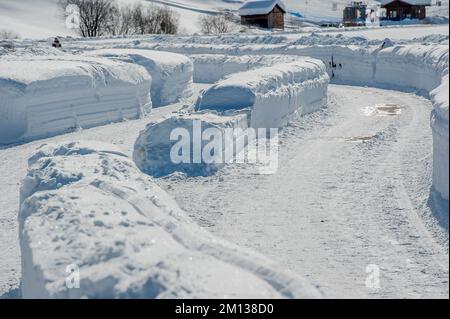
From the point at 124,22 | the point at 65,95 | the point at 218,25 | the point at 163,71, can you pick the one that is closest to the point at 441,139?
the point at 65,95

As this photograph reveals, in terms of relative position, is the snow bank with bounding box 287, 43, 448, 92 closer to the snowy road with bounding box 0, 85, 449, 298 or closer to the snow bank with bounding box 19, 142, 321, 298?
the snowy road with bounding box 0, 85, 449, 298

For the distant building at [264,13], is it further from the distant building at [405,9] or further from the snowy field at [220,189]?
the snowy field at [220,189]

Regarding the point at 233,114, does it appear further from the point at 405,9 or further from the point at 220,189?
the point at 405,9

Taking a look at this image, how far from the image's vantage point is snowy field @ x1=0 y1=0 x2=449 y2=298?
3617 mm

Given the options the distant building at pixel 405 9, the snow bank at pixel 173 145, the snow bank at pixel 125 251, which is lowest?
the snow bank at pixel 173 145

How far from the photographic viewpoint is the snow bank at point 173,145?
8.17 m

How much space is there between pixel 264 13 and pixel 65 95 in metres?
40.4

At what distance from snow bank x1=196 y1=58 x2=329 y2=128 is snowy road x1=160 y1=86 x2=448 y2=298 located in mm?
540

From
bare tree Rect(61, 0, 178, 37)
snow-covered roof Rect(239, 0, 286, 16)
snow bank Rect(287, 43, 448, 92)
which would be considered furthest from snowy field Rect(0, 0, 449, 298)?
bare tree Rect(61, 0, 178, 37)

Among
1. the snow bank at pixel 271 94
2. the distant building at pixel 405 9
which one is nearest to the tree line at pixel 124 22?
the distant building at pixel 405 9
